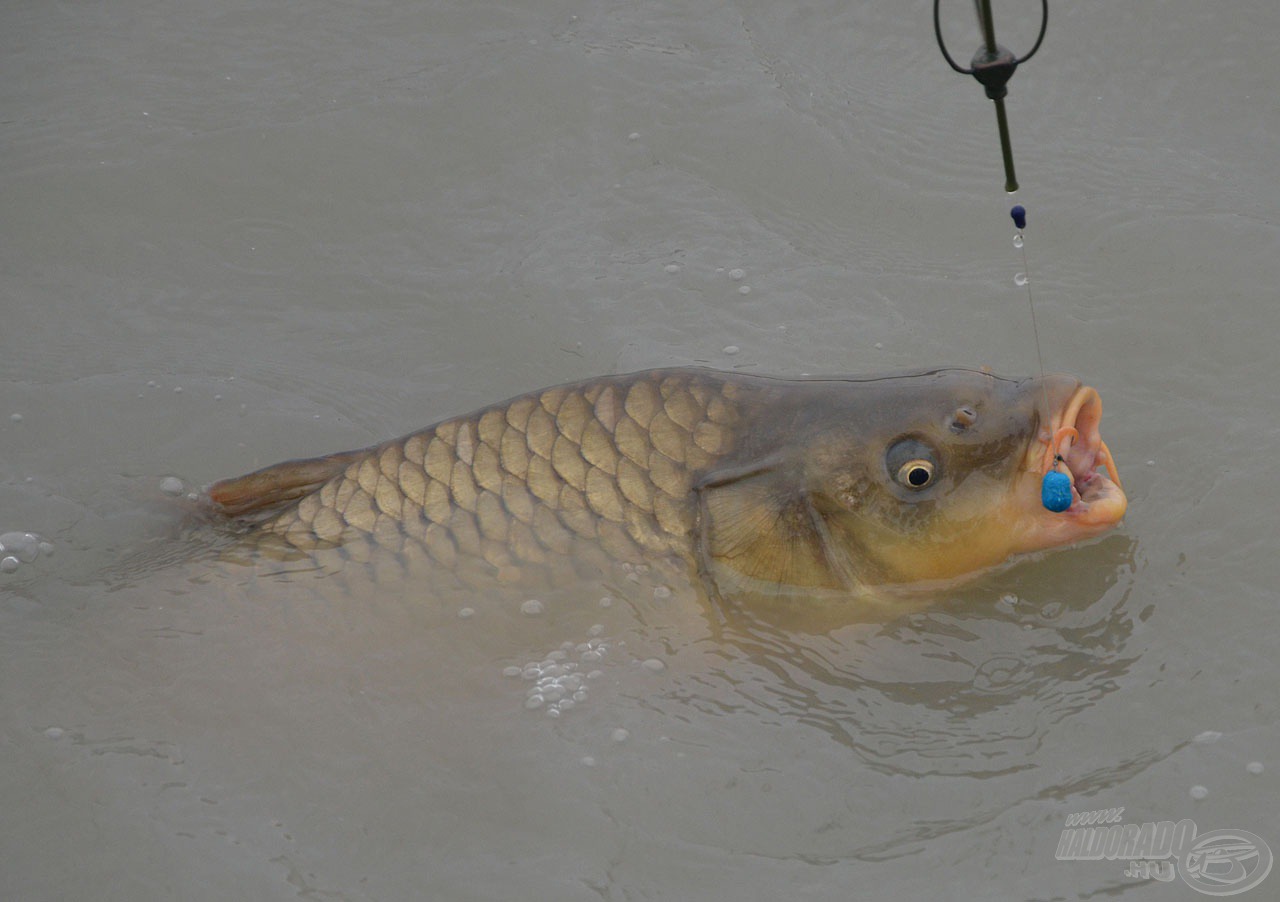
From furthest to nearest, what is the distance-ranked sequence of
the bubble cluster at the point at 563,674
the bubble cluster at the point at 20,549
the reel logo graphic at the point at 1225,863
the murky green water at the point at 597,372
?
1. the bubble cluster at the point at 20,549
2. the bubble cluster at the point at 563,674
3. the murky green water at the point at 597,372
4. the reel logo graphic at the point at 1225,863

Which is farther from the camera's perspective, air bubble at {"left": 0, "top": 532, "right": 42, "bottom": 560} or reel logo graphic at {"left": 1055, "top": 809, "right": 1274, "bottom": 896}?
air bubble at {"left": 0, "top": 532, "right": 42, "bottom": 560}

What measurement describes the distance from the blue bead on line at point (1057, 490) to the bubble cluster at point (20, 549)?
8.21 ft

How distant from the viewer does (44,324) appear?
451 centimetres

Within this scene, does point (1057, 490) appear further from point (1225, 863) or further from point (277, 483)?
point (277, 483)

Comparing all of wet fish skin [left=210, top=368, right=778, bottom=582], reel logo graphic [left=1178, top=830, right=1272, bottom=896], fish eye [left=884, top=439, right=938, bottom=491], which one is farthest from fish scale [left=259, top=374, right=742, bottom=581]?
reel logo graphic [left=1178, top=830, right=1272, bottom=896]

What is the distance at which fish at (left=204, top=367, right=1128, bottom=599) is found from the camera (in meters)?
3.12

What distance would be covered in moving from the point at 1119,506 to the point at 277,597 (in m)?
1.92

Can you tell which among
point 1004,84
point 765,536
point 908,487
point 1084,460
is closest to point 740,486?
point 765,536

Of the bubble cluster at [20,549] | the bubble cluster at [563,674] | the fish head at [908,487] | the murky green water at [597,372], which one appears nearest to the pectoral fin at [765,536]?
the fish head at [908,487]

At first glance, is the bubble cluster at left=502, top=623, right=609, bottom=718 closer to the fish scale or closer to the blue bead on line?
the fish scale

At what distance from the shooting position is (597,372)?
417cm

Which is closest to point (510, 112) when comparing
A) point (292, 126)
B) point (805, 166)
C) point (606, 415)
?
point (292, 126)

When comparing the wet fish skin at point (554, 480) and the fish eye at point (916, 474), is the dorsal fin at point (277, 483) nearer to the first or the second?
the wet fish skin at point (554, 480)

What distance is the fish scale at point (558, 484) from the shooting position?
3160mm
